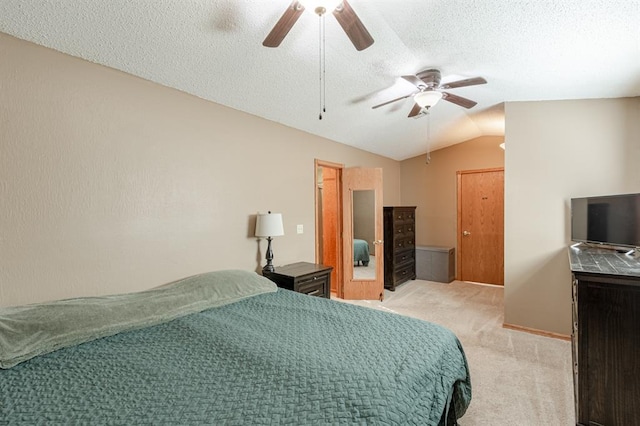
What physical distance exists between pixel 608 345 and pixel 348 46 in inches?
105

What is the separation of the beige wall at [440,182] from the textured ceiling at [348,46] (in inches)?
88.4

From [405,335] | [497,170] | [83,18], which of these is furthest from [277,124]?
[497,170]

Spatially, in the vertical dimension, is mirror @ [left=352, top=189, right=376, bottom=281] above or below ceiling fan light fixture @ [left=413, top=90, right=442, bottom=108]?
below

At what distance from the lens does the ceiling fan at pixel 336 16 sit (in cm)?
152

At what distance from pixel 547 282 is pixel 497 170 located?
264cm

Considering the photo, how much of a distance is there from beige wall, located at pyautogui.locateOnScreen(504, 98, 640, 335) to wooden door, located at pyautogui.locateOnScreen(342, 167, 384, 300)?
170 cm

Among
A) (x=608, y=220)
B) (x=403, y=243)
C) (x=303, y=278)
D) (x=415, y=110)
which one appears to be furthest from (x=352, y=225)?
(x=608, y=220)

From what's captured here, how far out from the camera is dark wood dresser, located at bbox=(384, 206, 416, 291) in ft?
16.6

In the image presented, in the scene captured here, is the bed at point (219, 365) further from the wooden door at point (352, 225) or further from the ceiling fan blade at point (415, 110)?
the wooden door at point (352, 225)

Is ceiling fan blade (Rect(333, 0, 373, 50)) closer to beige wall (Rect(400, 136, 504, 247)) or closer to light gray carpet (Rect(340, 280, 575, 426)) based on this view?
light gray carpet (Rect(340, 280, 575, 426))

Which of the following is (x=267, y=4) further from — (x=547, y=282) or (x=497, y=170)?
(x=497, y=170)

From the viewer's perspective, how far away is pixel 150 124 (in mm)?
2443

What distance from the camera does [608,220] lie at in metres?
2.57

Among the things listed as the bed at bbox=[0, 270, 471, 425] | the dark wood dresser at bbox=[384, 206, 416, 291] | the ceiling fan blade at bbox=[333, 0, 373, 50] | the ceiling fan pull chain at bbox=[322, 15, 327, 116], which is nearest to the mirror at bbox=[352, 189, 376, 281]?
the dark wood dresser at bbox=[384, 206, 416, 291]
